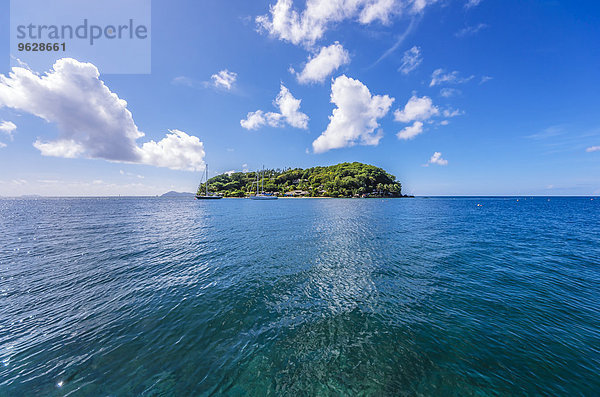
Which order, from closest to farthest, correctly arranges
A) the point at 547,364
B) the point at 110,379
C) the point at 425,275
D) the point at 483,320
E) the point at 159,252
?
the point at 110,379 → the point at 547,364 → the point at 483,320 → the point at 425,275 → the point at 159,252

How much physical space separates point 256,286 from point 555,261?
26.2 meters

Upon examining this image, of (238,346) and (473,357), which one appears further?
(238,346)

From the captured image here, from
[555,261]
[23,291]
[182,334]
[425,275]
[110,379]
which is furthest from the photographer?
[555,261]

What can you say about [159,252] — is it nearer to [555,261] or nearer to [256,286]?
[256,286]

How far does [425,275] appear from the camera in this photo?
1459 cm

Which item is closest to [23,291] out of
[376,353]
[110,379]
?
[110,379]

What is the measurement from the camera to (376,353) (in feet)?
24.8

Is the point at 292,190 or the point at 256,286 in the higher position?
the point at 292,190

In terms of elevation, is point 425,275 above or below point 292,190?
below

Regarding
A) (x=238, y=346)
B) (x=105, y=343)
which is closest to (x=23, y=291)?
(x=105, y=343)

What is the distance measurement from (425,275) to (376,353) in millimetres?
9489

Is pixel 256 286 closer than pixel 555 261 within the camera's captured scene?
Yes

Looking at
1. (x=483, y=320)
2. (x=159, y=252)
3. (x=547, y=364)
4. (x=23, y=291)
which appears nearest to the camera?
(x=547, y=364)

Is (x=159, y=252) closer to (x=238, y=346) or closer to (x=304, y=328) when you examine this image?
(x=238, y=346)
